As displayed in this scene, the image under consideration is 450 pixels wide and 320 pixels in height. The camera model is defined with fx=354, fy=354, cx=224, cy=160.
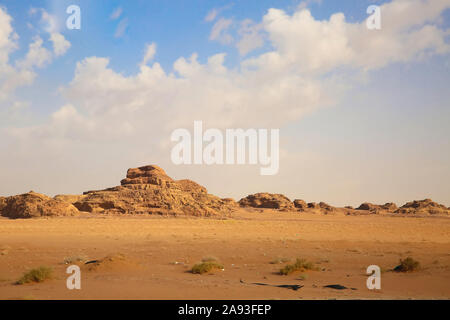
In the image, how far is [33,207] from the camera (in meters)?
55.7

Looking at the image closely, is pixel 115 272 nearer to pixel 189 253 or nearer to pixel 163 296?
pixel 163 296

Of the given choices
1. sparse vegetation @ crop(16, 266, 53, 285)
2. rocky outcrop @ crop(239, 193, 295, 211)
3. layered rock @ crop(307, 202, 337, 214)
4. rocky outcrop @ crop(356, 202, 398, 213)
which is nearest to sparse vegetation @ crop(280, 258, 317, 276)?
sparse vegetation @ crop(16, 266, 53, 285)

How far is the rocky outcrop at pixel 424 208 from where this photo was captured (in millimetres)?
103500

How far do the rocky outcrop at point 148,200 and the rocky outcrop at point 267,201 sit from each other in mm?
38043

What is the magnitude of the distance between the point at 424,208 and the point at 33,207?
4200 inches

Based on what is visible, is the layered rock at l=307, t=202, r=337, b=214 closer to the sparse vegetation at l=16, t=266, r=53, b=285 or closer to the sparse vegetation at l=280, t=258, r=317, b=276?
the sparse vegetation at l=280, t=258, r=317, b=276

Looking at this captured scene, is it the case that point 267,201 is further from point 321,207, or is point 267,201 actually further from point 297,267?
point 297,267

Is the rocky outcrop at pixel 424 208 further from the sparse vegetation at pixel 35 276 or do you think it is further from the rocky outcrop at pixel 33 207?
the sparse vegetation at pixel 35 276

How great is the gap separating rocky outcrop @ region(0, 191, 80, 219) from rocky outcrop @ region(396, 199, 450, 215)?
9325 cm

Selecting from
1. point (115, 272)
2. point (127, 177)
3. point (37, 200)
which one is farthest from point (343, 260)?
point (127, 177)

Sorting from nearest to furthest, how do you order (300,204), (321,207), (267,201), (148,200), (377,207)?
(148,200) < (267,201) < (300,204) < (321,207) < (377,207)

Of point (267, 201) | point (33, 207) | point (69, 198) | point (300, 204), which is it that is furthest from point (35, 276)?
point (300, 204)

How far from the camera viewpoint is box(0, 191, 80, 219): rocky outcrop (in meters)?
54.4

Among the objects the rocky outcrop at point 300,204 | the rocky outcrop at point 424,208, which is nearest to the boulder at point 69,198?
the rocky outcrop at point 300,204
